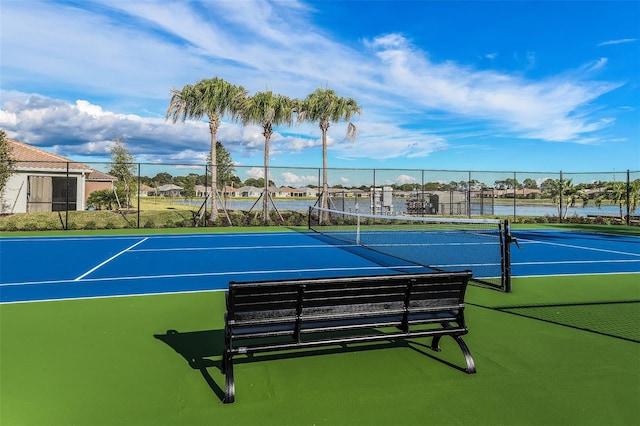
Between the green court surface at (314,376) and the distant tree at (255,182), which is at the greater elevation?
the distant tree at (255,182)

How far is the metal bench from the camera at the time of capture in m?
3.58

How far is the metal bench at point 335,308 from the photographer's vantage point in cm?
358

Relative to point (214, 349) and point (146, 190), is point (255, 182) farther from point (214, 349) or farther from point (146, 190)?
point (214, 349)

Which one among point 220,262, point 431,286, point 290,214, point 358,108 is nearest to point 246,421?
point 431,286

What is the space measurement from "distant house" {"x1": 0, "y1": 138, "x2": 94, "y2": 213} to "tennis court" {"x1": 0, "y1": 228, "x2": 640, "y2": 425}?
1902 cm

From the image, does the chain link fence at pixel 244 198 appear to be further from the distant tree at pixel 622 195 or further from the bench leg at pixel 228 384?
the bench leg at pixel 228 384

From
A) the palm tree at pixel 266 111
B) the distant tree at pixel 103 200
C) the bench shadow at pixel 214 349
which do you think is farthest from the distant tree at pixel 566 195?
the distant tree at pixel 103 200

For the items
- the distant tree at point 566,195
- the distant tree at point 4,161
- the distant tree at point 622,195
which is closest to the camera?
the distant tree at point 4,161

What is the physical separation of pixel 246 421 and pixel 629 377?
11.3ft

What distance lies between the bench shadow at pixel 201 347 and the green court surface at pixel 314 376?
2cm

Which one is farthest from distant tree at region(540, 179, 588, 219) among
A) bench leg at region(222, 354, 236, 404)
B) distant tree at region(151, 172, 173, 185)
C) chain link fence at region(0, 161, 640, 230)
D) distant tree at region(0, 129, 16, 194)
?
distant tree at region(0, 129, 16, 194)

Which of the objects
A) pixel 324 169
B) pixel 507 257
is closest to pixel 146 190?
pixel 324 169

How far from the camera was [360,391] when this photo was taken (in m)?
3.58

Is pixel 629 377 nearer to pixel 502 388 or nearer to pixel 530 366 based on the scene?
pixel 530 366
